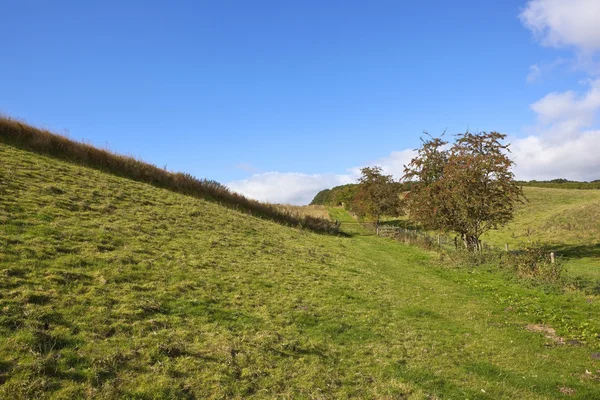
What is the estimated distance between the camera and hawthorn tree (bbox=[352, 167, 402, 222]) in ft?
176

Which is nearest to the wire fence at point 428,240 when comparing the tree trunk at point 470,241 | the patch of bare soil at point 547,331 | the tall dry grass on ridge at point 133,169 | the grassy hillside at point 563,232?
the tree trunk at point 470,241

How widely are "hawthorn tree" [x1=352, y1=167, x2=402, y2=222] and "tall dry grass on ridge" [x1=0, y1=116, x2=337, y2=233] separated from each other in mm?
13576

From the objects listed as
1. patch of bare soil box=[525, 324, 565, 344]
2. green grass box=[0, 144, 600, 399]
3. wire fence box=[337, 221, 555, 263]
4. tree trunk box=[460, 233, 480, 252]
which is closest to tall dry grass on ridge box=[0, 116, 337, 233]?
green grass box=[0, 144, 600, 399]

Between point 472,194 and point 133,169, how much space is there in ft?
87.6

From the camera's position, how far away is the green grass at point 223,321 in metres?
6.48

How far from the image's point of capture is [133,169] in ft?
90.1

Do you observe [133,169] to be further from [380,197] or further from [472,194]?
[380,197]

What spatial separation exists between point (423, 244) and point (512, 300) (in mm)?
19876

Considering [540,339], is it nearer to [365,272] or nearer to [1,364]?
[365,272]

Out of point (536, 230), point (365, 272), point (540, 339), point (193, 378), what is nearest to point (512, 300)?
point (540, 339)

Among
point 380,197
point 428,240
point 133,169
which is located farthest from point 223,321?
point 380,197

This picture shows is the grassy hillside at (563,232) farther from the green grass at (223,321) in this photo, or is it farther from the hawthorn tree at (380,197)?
the green grass at (223,321)

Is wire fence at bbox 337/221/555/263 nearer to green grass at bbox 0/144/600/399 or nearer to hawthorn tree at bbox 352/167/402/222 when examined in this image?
hawthorn tree at bbox 352/167/402/222

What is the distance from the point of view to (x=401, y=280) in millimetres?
18797
